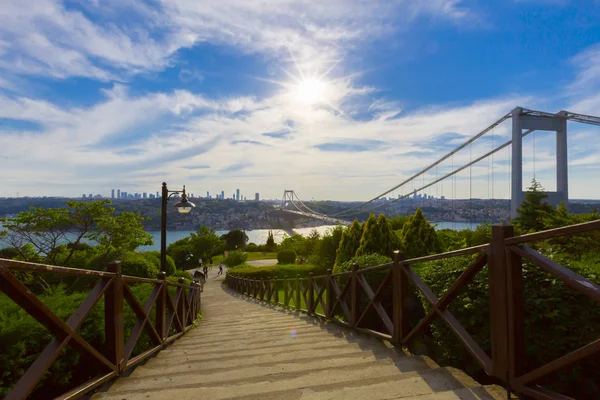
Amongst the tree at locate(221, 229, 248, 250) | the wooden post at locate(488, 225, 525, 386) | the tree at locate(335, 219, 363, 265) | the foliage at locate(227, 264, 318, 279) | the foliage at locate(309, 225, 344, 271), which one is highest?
the wooden post at locate(488, 225, 525, 386)

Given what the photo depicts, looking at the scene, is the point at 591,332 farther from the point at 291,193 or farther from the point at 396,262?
the point at 291,193

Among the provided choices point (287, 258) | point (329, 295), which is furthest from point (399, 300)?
point (287, 258)

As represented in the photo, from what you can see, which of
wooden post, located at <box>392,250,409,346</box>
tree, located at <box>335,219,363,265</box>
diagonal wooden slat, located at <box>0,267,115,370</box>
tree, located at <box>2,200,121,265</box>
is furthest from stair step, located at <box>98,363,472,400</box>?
tree, located at <box>2,200,121,265</box>

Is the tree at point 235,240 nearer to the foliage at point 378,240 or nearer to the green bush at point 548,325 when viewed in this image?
the foliage at point 378,240

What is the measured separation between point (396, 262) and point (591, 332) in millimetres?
1534

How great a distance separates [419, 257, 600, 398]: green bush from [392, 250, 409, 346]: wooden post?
569 mm

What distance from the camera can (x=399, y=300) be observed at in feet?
11.1

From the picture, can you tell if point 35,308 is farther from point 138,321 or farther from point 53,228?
point 53,228

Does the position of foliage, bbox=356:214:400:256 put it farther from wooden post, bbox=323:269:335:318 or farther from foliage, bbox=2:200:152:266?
foliage, bbox=2:200:152:266

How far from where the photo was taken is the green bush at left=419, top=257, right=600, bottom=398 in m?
2.27

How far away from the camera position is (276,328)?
5.93 meters

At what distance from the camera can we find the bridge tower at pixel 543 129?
1912 centimetres

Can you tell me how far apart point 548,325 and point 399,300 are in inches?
48.6

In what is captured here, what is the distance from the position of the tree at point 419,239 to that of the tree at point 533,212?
A: 3.59m
